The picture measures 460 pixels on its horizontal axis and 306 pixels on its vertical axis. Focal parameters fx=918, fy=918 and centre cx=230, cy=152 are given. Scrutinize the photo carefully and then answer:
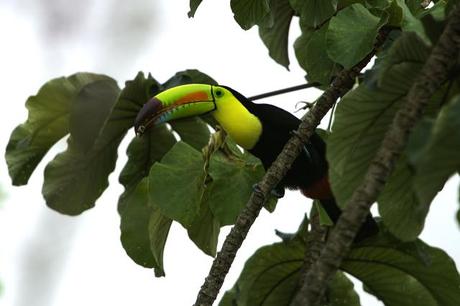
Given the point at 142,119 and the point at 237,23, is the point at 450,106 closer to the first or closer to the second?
the point at 237,23

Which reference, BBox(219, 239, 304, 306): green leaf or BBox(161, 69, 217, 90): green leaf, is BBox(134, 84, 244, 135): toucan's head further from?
BBox(219, 239, 304, 306): green leaf

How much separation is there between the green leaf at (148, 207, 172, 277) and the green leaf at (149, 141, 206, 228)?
121 millimetres

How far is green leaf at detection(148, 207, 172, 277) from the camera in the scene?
2.71m

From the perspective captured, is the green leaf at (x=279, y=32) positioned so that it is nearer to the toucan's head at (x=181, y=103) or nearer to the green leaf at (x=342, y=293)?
the toucan's head at (x=181, y=103)

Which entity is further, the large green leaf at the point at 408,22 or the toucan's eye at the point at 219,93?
the toucan's eye at the point at 219,93

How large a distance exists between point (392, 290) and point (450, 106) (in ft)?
4.53

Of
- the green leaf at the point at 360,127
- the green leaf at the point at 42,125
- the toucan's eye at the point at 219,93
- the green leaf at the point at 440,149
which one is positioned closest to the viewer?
the green leaf at the point at 440,149

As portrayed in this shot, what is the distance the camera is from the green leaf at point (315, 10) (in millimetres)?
2619

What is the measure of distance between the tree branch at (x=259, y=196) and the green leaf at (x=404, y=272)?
522mm

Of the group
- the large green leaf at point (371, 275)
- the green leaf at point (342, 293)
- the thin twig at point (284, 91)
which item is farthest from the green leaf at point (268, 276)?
the thin twig at point (284, 91)

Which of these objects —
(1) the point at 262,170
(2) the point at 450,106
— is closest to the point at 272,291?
(1) the point at 262,170


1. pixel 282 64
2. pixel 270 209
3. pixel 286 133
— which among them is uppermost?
pixel 282 64

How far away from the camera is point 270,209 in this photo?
2.95m

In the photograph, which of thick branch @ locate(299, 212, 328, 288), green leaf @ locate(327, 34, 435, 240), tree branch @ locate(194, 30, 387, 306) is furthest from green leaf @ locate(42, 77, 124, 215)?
green leaf @ locate(327, 34, 435, 240)
